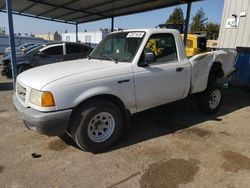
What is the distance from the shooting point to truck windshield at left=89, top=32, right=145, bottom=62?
4.27 m

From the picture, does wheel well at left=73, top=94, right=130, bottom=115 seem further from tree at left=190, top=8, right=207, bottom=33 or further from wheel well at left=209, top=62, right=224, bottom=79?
tree at left=190, top=8, right=207, bottom=33

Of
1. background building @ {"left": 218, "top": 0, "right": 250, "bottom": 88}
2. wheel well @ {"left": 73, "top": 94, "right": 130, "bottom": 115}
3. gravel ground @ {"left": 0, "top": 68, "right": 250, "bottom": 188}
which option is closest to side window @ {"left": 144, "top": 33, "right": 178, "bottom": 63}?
wheel well @ {"left": 73, "top": 94, "right": 130, "bottom": 115}

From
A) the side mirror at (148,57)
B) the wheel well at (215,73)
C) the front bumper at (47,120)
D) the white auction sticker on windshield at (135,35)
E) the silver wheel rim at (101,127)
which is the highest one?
the white auction sticker on windshield at (135,35)

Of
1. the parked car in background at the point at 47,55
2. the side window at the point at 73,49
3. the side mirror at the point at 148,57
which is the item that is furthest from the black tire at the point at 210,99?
the side window at the point at 73,49

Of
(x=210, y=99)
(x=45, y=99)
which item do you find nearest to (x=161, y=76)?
(x=210, y=99)

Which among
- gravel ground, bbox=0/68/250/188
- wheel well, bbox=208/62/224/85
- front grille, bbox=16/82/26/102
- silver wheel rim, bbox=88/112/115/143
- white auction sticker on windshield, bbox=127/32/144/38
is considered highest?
white auction sticker on windshield, bbox=127/32/144/38

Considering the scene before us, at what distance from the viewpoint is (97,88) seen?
363 centimetres

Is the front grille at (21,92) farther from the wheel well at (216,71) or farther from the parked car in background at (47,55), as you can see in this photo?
the parked car in background at (47,55)

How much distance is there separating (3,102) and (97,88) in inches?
181

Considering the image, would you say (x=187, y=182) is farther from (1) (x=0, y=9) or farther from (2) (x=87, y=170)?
(1) (x=0, y=9)

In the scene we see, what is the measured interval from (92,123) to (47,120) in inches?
30.1

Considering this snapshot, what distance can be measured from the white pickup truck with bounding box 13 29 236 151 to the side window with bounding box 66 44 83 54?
5.54 meters

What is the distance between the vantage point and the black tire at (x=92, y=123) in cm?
361

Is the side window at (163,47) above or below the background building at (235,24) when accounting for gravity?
below
